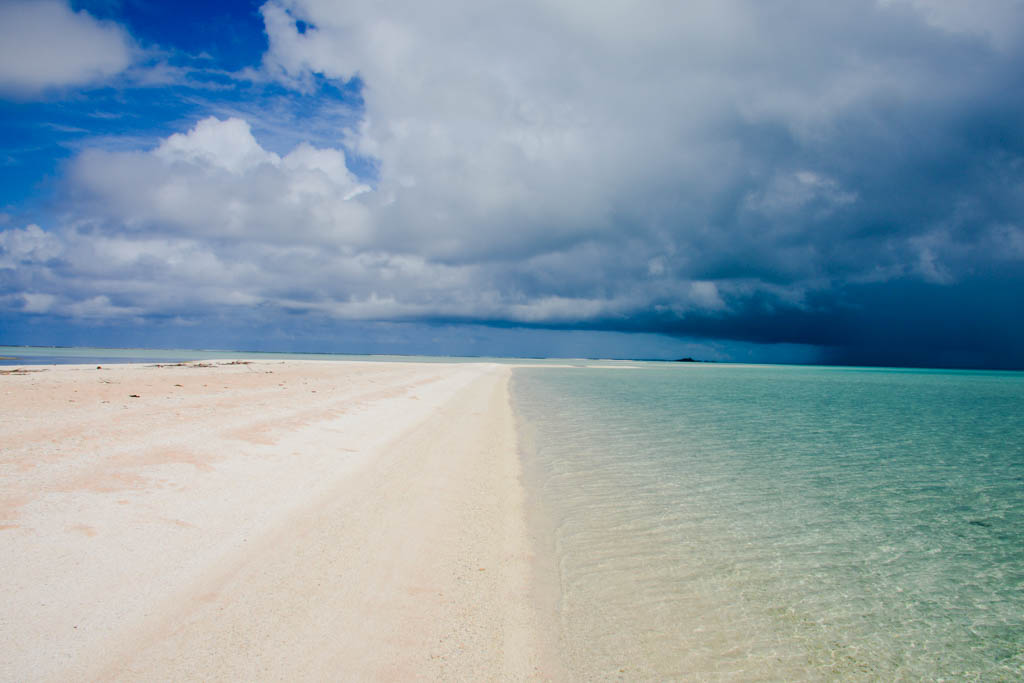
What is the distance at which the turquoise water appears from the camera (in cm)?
534

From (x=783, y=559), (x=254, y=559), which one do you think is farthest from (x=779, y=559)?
(x=254, y=559)

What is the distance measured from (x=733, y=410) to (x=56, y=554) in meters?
→ 29.7

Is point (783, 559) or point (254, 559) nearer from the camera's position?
point (254, 559)

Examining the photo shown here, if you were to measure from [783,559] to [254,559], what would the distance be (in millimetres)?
7556

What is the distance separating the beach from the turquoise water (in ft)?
3.09

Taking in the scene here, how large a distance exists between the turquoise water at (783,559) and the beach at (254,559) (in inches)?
37.1

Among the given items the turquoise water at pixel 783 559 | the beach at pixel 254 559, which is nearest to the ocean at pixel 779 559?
the turquoise water at pixel 783 559

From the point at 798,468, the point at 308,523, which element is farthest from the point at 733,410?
the point at 308,523

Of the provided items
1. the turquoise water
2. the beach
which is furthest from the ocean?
the beach

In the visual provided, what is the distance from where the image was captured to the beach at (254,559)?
4594mm

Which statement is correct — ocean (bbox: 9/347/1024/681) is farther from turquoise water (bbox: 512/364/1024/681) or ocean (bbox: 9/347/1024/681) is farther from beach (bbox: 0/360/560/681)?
beach (bbox: 0/360/560/681)

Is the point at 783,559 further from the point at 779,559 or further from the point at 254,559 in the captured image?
the point at 254,559

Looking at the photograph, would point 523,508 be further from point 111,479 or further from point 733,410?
point 733,410

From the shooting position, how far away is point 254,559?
21.4 ft
